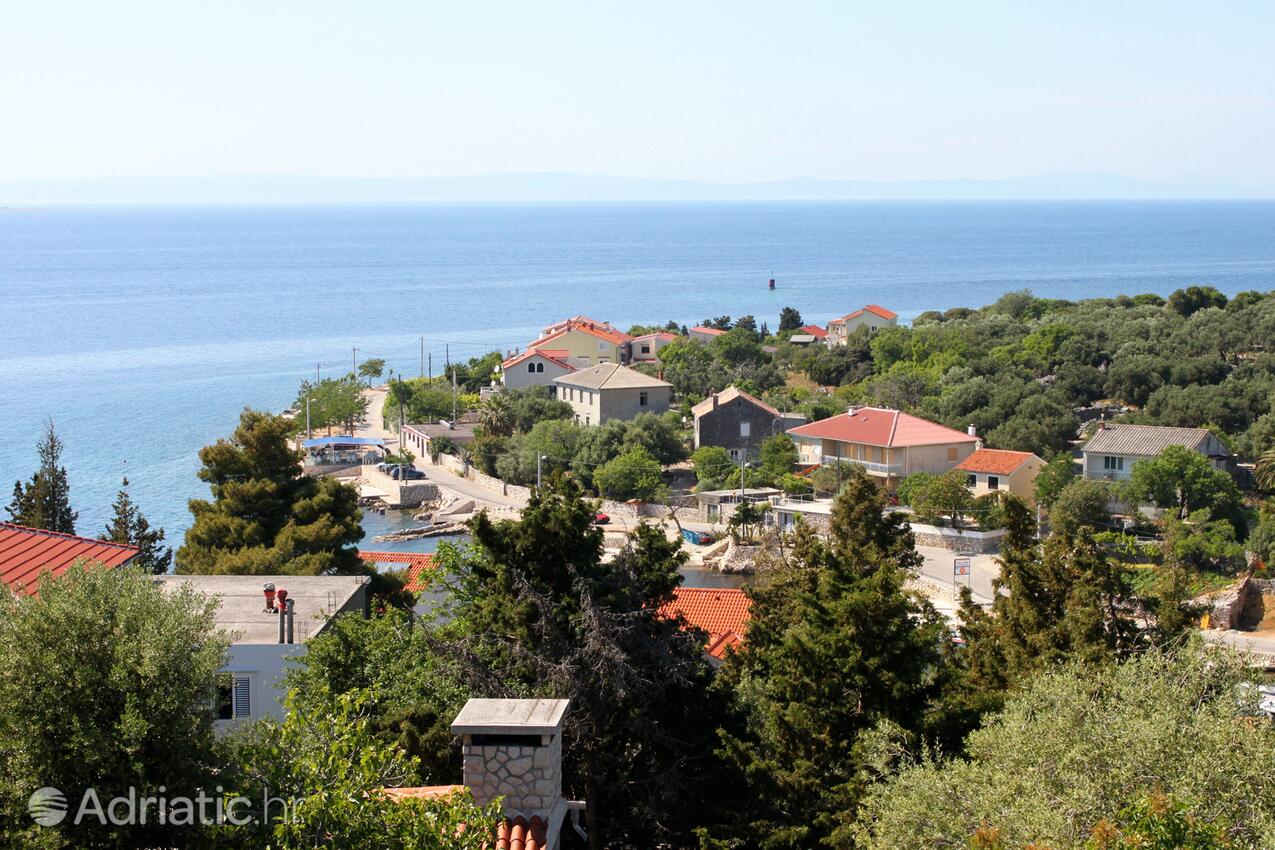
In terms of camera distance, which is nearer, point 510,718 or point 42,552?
point 510,718

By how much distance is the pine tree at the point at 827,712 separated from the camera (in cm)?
1069

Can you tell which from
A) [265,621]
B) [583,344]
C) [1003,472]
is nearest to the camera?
[265,621]

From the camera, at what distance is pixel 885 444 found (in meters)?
42.3

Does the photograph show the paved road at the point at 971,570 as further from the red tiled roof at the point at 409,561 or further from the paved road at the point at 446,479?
the paved road at the point at 446,479

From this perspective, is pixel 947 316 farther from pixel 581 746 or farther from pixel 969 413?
pixel 581 746

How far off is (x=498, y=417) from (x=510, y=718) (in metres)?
44.3

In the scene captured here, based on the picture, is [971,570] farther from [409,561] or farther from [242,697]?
[242,697]

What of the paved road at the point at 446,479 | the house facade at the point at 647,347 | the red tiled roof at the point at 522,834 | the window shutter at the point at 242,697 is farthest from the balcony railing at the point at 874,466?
the red tiled roof at the point at 522,834

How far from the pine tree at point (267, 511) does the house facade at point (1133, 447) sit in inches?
982

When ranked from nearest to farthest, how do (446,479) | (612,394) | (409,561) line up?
(409,561) < (446,479) < (612,394)

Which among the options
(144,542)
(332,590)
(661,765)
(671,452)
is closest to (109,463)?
(671,452)

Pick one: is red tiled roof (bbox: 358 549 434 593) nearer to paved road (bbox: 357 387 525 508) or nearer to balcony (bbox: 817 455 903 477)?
paved road (bbox: 357 387 525 508)

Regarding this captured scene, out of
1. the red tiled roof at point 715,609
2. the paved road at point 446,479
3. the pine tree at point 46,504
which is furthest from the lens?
the paved road at point 446,479

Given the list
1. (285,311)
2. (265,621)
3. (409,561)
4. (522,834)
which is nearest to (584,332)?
(409,561)
